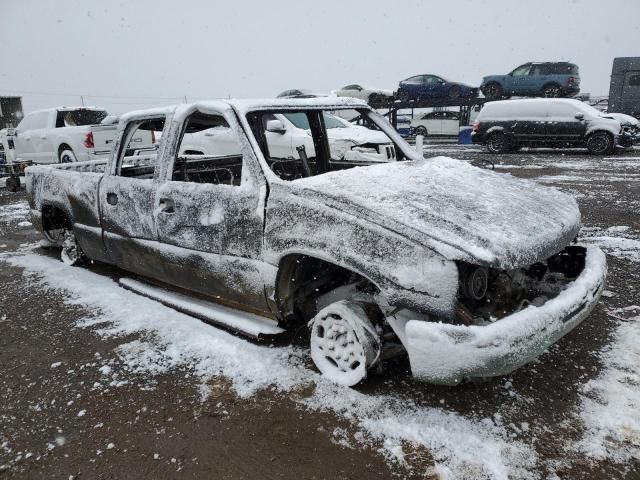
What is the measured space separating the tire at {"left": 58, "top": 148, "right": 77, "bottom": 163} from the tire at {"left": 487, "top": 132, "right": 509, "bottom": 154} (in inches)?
481

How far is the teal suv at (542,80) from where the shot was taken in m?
18.1

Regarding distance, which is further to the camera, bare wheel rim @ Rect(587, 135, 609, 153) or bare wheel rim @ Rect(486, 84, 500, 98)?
bare wheel rim @ Rect(486, 84, 500, 98)

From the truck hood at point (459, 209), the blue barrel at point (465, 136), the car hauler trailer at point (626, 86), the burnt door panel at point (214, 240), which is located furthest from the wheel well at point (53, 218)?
the car hauler trailer at point (626, 86)

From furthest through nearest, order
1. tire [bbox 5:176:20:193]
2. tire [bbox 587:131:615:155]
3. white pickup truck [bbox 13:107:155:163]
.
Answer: tire [bbox 587:131:615:155], tire [bbox 5:176:20:193], white pickup truck [bbox 13:107:155:163]

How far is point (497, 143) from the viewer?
15.1 meters

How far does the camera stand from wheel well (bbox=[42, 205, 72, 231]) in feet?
16.7

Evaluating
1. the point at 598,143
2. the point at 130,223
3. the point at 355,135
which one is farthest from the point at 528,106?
the point at 130,223

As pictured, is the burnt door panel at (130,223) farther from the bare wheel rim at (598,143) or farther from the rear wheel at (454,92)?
the rear wheel at (454,92)

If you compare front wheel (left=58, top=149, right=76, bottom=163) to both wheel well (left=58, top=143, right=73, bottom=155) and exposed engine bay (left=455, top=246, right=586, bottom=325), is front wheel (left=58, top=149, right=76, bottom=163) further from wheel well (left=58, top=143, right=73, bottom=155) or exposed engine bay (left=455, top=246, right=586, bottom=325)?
exposed engine bay (left=455, top=246, right=586, bottom=325)

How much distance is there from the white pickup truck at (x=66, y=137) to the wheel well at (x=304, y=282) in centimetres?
904

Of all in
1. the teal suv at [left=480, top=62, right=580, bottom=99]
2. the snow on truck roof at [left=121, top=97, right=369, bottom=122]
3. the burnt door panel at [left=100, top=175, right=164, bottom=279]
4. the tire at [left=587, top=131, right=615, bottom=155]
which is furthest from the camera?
the teal suv at [left=480, top=62, right=580, bottom=99]

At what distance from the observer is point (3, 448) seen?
7.59 feet

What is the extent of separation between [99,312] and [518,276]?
327cm

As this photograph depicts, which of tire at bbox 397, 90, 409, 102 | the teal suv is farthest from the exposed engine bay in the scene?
tire at bbox 397, 90, 409, 102
